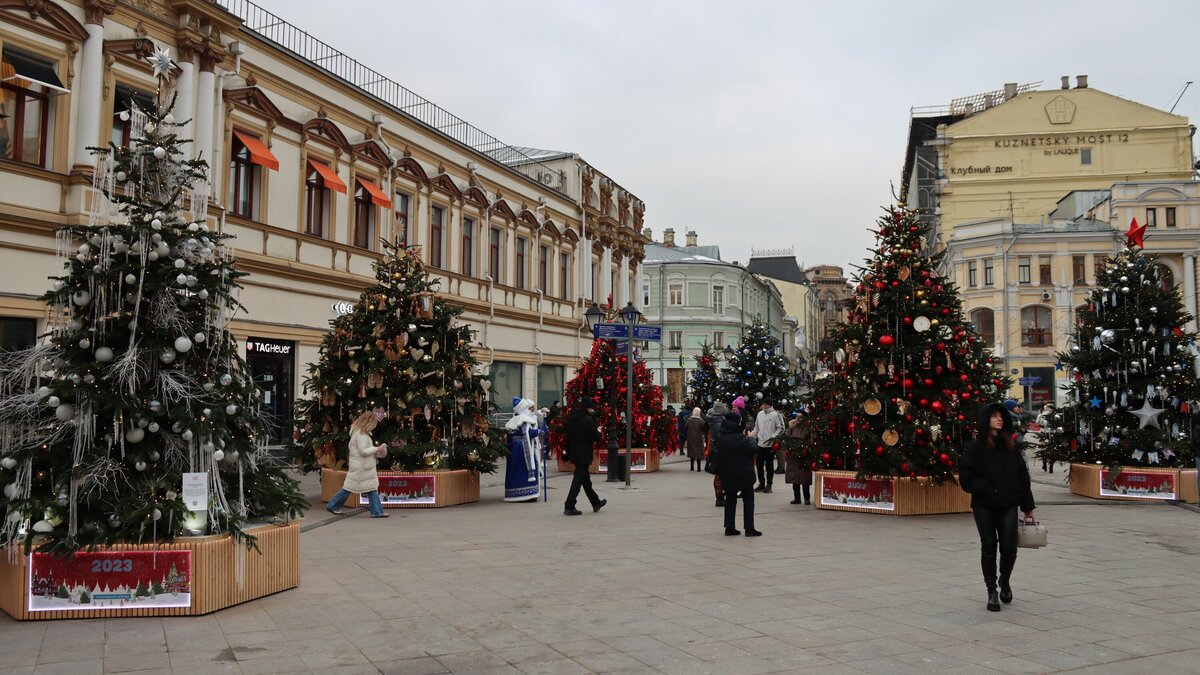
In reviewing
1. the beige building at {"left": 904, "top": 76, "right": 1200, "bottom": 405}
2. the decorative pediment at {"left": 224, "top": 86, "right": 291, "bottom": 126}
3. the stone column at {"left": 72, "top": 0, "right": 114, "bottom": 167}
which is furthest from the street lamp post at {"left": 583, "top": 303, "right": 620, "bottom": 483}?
the beige building at {"left": 904, "top": 76, "right": 1200, "bottom": 405}

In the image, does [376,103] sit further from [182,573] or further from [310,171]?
[182,573]

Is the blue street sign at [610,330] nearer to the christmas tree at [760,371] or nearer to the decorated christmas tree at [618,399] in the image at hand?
the decorated christmas tree at [618,399]

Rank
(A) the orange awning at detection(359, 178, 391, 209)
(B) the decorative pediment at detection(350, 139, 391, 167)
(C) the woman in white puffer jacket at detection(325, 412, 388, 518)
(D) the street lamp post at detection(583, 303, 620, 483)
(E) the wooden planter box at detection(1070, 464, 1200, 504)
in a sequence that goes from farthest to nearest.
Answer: (A) the orange awning at detection(359, 178, 391, 209)
(B) the decorative pediment at detection(350, 139, 391, 167)
(D) the street lamp post at detection(583, 303, 620, 483)
(E) the wooden planter box at detection(1070, 464, 1200, 504)
(C) the woman in white puffer jacket at detection(325, 412, 388, 518)

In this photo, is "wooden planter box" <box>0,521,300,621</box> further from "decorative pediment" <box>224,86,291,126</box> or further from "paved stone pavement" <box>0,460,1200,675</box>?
"decorative pediment" <box>224,86,291,126</box>

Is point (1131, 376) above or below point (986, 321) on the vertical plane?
below

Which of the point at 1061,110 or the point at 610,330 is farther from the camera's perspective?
the point at 1061,110

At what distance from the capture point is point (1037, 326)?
53375 millimetres

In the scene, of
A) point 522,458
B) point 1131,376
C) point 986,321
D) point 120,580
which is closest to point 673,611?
point 120,580

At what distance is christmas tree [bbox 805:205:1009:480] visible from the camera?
13.7 meters

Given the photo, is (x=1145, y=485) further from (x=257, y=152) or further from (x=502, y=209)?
(x=502, y=209)

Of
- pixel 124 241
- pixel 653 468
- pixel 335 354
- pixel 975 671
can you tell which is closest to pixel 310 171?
pixel 335 354

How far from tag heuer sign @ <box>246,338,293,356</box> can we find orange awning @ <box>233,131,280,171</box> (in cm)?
396

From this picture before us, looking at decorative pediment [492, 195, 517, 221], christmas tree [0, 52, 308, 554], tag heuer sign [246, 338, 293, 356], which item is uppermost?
decorative pediment [492, 195, 517, 221]

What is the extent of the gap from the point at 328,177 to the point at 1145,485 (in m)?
19.1
